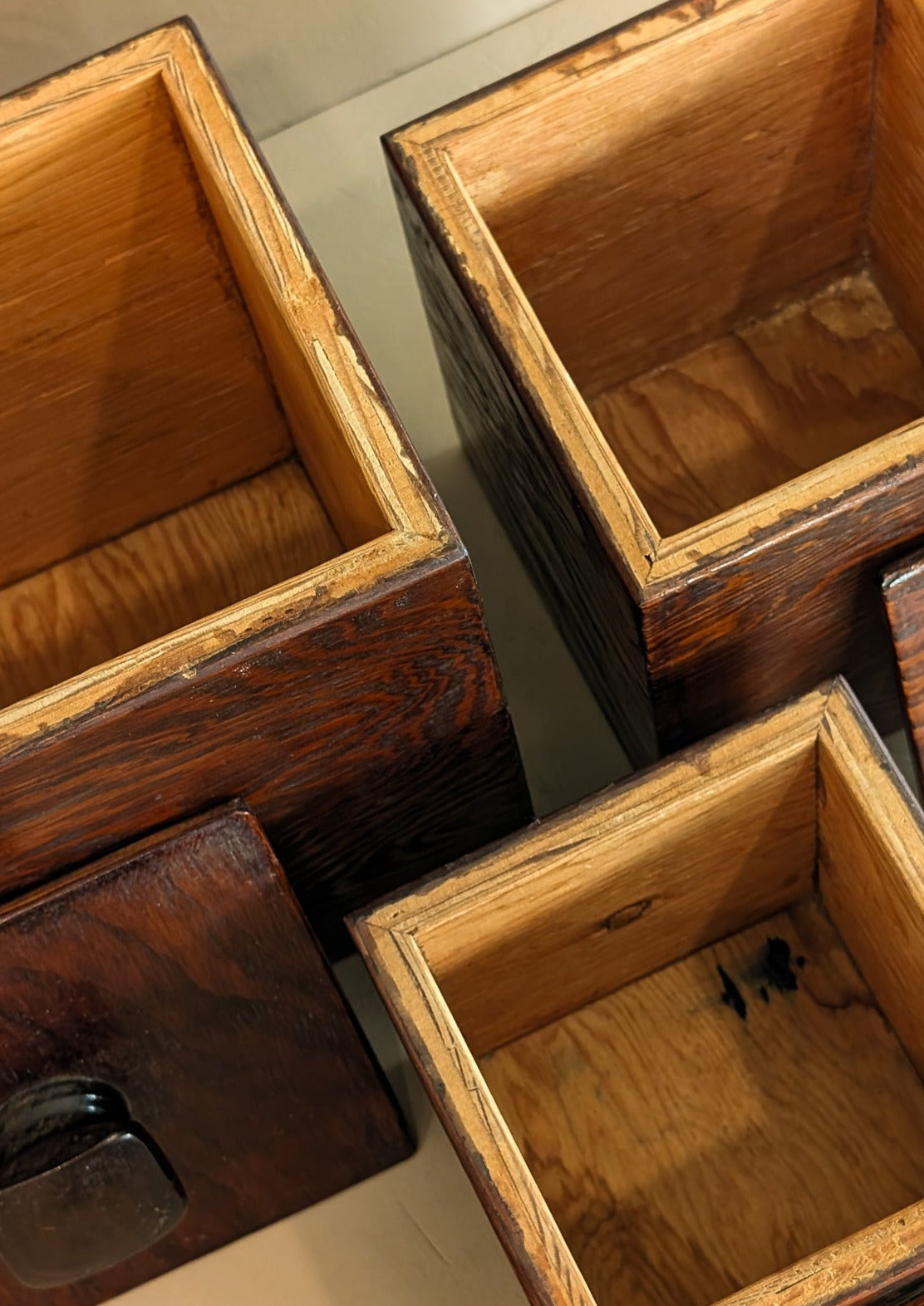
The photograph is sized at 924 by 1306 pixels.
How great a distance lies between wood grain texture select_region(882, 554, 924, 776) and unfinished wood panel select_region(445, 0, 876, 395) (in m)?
0.35

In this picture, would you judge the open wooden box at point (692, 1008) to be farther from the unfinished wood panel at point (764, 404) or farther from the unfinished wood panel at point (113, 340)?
the unfinished wood panel at point (113, 340)

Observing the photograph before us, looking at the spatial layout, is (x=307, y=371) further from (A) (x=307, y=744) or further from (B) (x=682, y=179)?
(B) (x=682, y=179)

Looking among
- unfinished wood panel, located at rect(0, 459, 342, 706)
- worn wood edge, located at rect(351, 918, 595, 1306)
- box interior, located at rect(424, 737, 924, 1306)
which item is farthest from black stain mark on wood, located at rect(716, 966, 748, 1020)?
unfinished wood panel, located at rect(0, 459, 342, 706)

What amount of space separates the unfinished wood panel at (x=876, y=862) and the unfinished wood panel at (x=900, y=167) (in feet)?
1.36

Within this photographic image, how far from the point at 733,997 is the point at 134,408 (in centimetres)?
55

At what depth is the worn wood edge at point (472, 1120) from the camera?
73 centimetres

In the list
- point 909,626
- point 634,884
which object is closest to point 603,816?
point 634,884

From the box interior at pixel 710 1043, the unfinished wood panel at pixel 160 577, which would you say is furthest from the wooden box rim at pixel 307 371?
the unfinished wood panel at pixel 160 577

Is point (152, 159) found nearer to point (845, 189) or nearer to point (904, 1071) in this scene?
point (845, 189)

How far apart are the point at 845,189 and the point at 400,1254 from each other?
76 cm

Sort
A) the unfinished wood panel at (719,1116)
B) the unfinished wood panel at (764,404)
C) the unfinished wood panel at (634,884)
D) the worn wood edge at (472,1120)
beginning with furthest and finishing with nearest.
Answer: the unfinished wood panel at (764,404)
the unfinished wood panel at (719,1116)
the unfinished wood panel at (634,884)
the worn wood edge at (472,1120)

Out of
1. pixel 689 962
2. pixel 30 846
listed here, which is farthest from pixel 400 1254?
pixel 30 846

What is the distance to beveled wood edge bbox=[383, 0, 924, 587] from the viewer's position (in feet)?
2.57

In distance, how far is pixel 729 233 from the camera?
1.11 m
